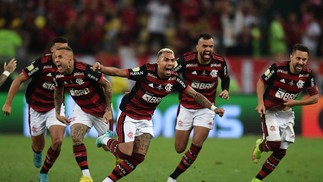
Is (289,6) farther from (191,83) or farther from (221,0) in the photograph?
(191,83)

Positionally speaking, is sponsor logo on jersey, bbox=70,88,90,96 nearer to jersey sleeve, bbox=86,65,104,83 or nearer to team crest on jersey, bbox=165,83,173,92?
jersey sleeve, bbox=86,65,104,83

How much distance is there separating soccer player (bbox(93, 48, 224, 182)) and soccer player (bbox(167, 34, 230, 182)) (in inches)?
42.3

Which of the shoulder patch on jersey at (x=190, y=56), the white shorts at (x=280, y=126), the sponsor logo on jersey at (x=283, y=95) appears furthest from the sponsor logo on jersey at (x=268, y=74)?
the shoulder patch on jersey at (x=190, y=56)

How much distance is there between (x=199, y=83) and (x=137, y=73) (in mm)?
1858

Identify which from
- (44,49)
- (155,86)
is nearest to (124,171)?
(155,86)

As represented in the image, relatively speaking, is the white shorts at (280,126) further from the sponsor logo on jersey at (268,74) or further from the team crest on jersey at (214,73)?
the team crest on jersey at (214,73)

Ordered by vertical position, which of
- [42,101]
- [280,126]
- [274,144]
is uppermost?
[42,101]

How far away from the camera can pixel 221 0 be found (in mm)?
25984

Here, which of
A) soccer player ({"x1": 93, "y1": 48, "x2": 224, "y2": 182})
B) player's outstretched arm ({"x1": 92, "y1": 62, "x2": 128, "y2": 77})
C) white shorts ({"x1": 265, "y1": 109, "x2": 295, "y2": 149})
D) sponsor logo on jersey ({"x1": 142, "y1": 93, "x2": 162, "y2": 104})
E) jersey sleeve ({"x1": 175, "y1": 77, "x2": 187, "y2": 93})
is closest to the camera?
player's outstretched arm ({"x1": 92, "y1": 62, "x2": 128, "y2": 77})

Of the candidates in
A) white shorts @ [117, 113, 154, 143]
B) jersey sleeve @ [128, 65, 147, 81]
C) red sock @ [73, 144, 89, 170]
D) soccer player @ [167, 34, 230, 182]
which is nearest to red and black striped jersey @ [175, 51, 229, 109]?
soccer player @ [167, 34, 230, 182]

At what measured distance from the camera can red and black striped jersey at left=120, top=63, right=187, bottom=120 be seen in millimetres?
12344

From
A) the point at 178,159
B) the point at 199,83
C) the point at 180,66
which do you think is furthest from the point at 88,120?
the point at 178,159

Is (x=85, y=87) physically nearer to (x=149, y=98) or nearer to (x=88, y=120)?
(x=88, y=120)

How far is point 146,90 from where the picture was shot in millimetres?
12414
